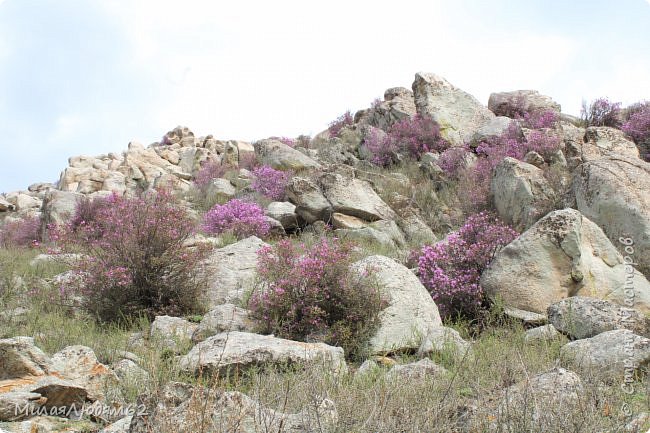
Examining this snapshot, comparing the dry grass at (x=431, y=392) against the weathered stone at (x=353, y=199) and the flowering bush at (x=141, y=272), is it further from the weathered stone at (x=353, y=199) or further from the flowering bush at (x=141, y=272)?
the weathered stone at (x=353, y=199)

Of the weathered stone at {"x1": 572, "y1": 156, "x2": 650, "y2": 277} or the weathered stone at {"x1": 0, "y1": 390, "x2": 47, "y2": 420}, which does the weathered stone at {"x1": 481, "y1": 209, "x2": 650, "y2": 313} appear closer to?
the weathered stone at {"x1": 572, "y1": 156, "x2": 650, "y2": 277}

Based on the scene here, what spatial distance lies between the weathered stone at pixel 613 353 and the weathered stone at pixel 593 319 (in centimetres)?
85

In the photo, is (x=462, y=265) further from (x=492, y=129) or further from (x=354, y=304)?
(x=492, y=129)

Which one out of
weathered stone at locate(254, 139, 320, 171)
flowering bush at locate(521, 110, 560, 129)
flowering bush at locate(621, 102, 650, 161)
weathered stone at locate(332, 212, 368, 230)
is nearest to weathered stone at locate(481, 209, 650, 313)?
weathered stone at locate(332, 212, 368, 230)

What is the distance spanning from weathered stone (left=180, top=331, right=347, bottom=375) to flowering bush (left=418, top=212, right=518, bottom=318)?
2.96 meters

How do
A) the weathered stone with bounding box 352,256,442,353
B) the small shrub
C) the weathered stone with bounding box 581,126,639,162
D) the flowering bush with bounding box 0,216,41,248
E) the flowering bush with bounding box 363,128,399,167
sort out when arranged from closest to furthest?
1. the weathered stone with bounding box 352,256,442,353
2. the weathered stone with bounding box 581,126,639,162
3. the flowering bush with bounding box 0,216,41,248
4. the small shrub
5. the flowering bush with bounding box 363,128,399,167


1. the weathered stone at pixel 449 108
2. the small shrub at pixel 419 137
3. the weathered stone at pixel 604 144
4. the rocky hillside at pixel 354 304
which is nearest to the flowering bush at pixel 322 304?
the rocky hillside at pixel 354 304

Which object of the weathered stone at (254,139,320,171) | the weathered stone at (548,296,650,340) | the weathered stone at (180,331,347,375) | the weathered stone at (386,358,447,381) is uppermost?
the weathered stone at (254,139,320,171)

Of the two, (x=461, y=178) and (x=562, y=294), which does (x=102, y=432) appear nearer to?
(x=562, y=294)

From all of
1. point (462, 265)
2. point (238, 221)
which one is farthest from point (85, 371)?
point (238, 221)

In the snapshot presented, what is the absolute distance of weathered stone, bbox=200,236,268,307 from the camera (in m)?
8.02

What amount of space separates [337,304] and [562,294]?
318 cm

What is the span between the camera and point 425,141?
61.3 ft

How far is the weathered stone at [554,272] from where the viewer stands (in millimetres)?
7559
